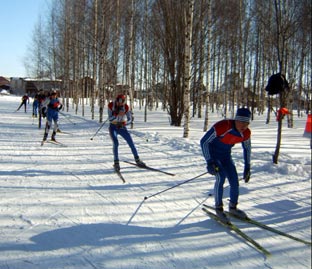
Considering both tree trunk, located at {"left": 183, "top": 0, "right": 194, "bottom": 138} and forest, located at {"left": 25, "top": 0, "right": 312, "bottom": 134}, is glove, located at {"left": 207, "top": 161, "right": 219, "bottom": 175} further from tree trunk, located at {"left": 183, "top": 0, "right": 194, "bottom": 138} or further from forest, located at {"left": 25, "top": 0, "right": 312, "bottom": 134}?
tree trunk, located at {"left": 183, "top": 0, "right": 194, "bottom": 138}

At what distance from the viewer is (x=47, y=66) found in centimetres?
3669

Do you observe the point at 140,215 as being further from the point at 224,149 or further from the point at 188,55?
the point at 188,55

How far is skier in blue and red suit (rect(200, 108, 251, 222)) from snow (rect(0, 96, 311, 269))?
0.38m

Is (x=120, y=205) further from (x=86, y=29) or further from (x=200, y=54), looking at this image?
(x=86, y=29)

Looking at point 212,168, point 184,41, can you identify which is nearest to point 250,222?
point 212,168

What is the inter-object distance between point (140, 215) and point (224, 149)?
1.53 m

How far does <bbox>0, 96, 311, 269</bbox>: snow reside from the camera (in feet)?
10.8

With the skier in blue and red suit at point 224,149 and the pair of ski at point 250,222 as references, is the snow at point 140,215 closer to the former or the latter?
the pair of ski at point 250,222

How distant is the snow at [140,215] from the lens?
3.30m

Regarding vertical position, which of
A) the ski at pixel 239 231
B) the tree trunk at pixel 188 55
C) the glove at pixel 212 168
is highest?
the tree trunk at pixel 188 55

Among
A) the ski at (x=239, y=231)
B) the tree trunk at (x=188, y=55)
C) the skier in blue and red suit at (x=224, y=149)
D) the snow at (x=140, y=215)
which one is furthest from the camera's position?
the tree trunk at (x=188, y=55)

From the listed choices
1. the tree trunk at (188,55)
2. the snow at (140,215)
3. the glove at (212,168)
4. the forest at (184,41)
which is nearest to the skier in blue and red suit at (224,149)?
the glove at (212,168)

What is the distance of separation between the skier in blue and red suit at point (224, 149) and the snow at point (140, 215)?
38 centimetres

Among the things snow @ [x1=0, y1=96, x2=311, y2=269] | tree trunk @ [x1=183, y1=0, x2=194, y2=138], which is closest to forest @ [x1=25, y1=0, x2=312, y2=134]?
tree trunk @ [x1=183, y1=0, x2=194, y2=138]
